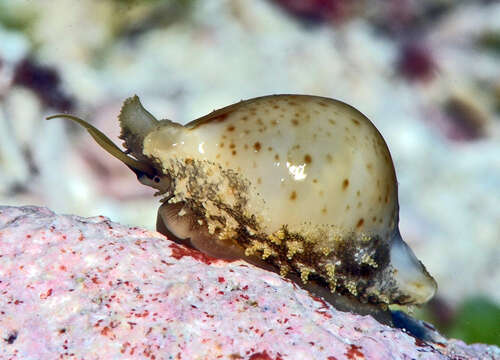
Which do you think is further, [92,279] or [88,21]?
[88,21]

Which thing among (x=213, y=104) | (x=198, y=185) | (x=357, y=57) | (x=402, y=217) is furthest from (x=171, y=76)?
(x=198, y=185)

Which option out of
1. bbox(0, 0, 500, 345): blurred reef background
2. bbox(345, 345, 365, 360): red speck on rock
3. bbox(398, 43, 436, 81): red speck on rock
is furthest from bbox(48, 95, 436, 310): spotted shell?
bbox(398, 43, 436, 81): red speck on rock

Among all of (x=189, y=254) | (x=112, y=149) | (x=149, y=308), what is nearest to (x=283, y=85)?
(x=112, y=149)

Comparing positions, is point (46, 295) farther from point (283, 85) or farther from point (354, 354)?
point (283, 85)

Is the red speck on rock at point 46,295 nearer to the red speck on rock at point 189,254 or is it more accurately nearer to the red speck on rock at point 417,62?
the red speck on rock at point 189,254

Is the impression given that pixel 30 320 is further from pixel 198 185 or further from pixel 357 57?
pixel 357 57

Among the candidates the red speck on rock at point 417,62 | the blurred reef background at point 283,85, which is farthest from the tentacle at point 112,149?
the red speck on rock at point 417,62

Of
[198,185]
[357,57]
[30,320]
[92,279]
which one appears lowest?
[30,320]
